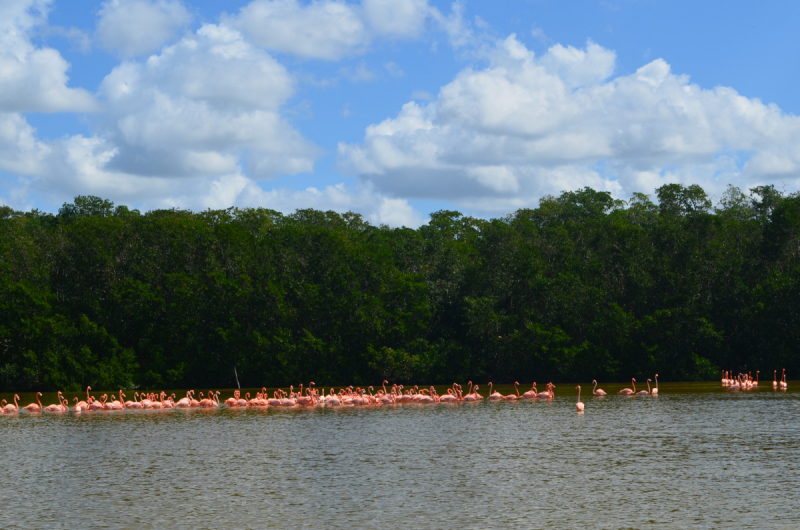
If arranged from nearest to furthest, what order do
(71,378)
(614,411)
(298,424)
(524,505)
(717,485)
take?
(524,505) → (717,485) → (298,424) → (614,411) → (71,378)

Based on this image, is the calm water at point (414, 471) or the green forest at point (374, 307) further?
the green forest at point (374, 307)

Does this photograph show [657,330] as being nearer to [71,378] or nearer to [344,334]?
[344,334]

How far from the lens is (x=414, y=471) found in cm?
2408

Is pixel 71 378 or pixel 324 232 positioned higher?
pixel 324 232

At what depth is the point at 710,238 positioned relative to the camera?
80625 mm

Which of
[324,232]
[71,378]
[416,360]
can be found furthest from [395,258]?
[71,378]

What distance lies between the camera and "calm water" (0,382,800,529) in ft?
60.2

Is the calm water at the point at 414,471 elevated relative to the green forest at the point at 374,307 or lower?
lower

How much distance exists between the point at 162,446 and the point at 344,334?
42.7 meters

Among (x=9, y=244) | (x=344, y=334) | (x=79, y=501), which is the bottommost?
(x=79, y=501)

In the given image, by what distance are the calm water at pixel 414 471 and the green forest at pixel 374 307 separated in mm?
29762

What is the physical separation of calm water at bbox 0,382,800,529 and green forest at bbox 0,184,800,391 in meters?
29.8

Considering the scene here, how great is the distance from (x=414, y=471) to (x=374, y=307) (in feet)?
160

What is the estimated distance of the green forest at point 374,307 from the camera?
70000mm
